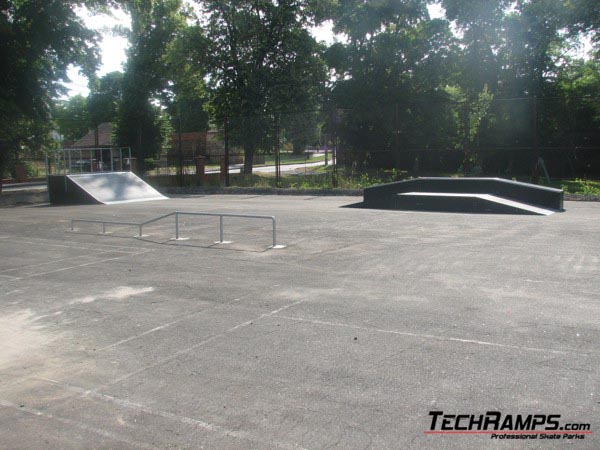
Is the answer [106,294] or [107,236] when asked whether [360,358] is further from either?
[107,236]

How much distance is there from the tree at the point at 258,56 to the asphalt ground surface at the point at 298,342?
1048 inches

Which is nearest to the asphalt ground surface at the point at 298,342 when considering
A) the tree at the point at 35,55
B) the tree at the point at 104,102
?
the tree at the point at 35,55

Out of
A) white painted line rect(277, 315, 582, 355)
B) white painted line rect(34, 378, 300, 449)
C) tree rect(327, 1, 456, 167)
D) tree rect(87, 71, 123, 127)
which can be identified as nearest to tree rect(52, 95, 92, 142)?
tree rect(87, 71, 123, 127)

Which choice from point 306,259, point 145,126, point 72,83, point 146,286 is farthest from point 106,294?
point 145,126

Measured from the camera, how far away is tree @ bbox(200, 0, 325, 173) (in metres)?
36.8

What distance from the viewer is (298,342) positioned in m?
6.01

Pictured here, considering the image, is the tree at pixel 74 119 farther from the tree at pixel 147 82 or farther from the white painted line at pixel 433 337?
the white painted line at pixel 433 337

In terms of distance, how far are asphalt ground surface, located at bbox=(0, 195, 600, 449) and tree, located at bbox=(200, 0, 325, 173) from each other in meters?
26.6

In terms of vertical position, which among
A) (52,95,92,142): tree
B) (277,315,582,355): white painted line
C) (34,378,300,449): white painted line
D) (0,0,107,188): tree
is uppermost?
(52,95,92,142): tree

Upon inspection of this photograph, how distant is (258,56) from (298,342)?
34.0 meters

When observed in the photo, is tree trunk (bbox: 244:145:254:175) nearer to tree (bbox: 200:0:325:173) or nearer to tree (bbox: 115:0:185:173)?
tree (bbox: 200:0:325:173)

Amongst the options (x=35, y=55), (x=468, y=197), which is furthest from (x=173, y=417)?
(x=35, y=55)

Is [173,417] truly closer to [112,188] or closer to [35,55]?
[112,188]

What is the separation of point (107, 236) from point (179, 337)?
340 inches
